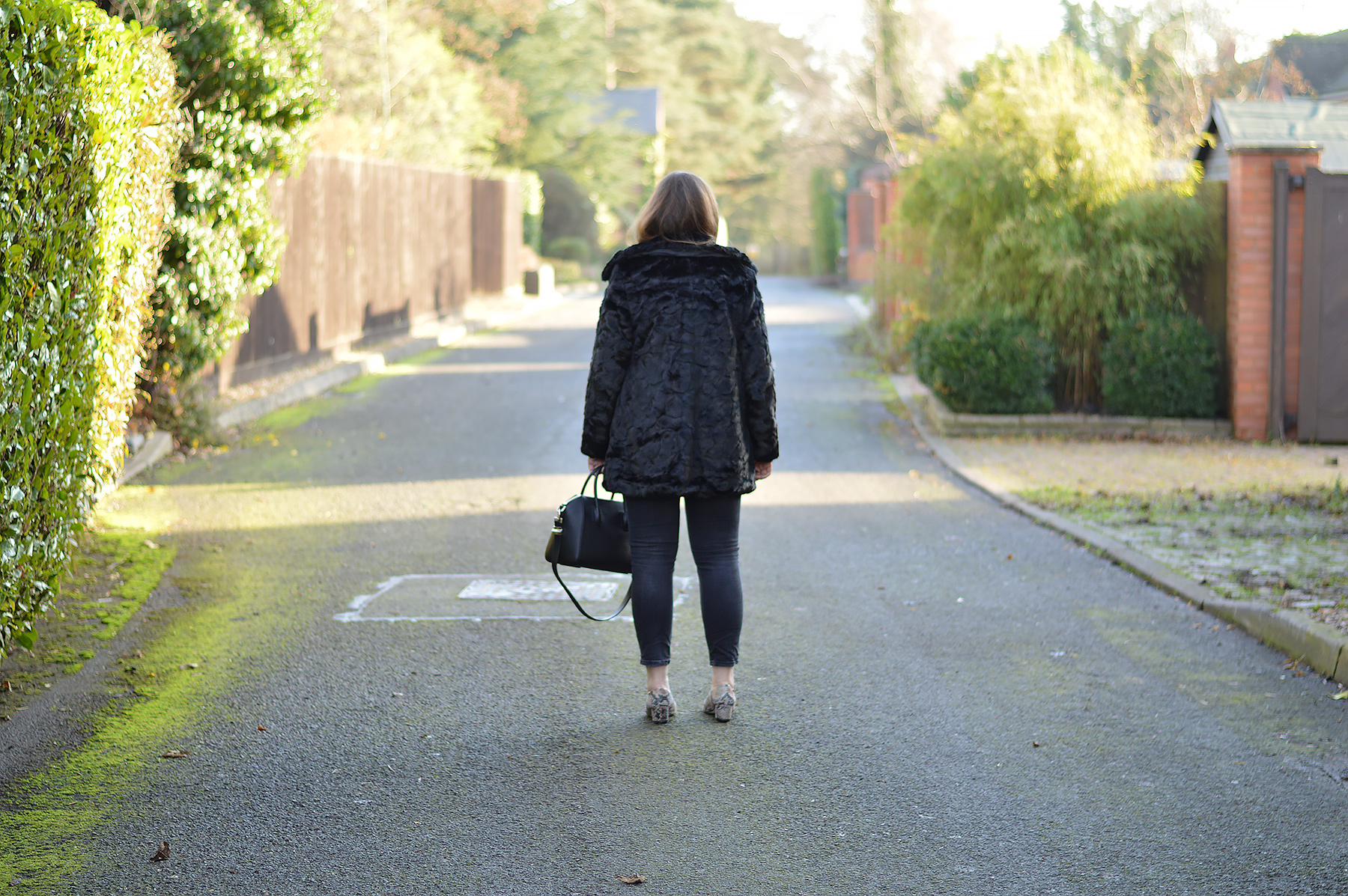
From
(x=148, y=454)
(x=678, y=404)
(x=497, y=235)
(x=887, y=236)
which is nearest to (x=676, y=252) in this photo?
(x=678, y=404)

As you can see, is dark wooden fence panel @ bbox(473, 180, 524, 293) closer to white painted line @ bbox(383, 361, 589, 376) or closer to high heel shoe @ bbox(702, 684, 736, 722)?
white painted line @ bbox(383, 361, 589, 376)

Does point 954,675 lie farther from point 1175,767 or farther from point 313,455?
point 313,455

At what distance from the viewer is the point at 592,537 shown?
4664 millimetres

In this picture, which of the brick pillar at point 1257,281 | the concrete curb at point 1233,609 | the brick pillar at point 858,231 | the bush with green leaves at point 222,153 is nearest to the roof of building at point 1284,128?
the brick pillar at point 1257,281

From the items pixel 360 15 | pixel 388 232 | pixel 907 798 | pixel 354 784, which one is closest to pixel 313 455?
pixel 354 784

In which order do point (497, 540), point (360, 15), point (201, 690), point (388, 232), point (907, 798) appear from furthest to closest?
point (360, 15) < point (388, 232) < point (497, 540) < point (201, 690) < point (907, 798)

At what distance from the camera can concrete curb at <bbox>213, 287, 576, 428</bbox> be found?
12523 millimetres

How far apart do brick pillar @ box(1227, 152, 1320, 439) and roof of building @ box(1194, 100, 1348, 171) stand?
0.12 metres

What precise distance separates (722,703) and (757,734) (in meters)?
0.20

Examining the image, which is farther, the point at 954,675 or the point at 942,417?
the point at 942,417

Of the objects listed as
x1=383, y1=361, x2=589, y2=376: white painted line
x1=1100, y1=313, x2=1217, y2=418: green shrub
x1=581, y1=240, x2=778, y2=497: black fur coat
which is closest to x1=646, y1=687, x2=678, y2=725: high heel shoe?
x1=581, y1=240, x2=778, y2=497: black fur coat

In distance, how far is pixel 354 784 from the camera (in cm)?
409

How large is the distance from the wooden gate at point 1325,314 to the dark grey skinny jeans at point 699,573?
8590mm

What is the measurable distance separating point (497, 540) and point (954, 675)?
3.23m
